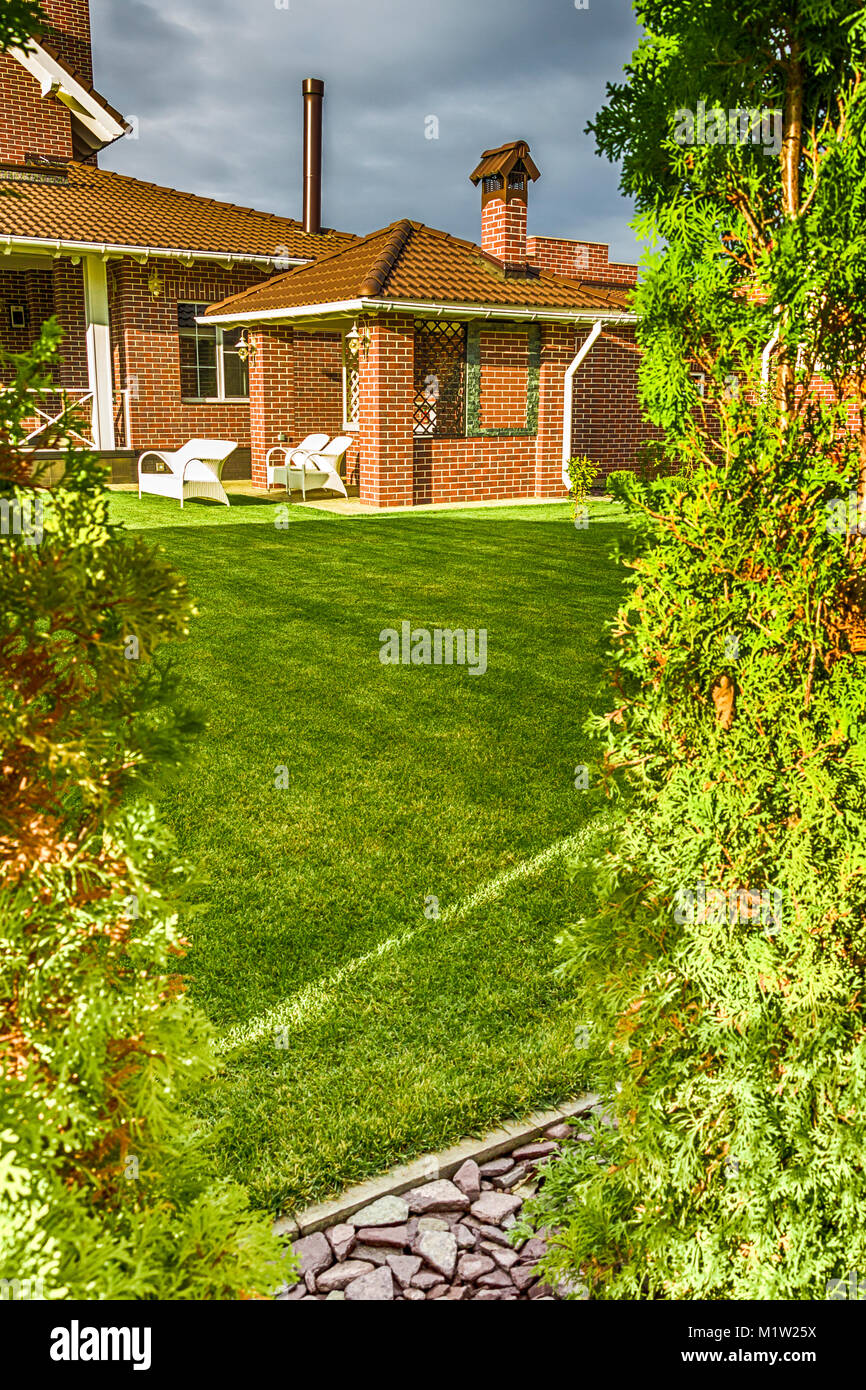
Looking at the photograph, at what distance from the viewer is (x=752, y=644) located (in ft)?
6.57

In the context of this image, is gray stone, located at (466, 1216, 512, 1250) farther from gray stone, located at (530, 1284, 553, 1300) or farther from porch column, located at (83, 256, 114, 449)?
porch column, located at (83, 256, 114, 449)

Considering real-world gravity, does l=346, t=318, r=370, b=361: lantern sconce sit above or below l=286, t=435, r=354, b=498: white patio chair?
above

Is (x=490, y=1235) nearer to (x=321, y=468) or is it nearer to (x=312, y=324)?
(x=321, y=468)

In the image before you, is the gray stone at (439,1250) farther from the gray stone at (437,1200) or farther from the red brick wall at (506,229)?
the red brick wall at (506,229)

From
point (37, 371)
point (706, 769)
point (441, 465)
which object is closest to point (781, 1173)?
point (706, 769)

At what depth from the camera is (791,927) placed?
2025mm

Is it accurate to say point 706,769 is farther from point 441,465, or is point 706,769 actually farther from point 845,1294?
point 441,465

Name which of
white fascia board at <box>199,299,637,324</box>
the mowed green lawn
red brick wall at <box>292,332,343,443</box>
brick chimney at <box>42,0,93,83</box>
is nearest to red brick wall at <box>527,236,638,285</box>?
white fascia board at <box>199,299,637,324</box>

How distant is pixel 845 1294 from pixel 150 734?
174 cm

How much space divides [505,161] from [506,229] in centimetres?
118

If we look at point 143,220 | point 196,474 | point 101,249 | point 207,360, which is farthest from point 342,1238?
point 143,220

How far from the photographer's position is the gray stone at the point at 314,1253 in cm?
275

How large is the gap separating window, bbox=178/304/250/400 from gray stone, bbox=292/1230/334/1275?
69.3 feet

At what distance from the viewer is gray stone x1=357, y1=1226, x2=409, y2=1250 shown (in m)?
2.84
